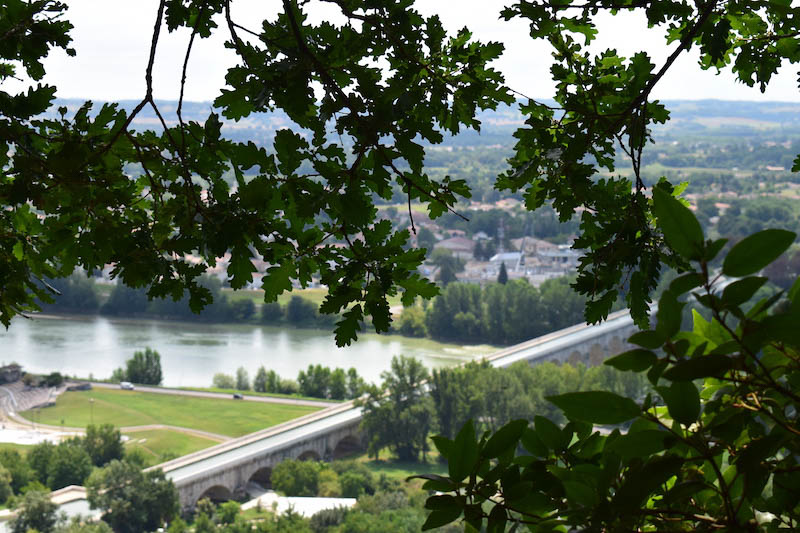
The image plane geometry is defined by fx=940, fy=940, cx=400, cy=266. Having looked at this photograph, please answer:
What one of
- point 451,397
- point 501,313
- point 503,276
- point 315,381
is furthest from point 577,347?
point 503,276

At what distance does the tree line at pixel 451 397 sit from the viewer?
19234mm

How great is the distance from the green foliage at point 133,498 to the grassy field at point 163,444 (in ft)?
7.02

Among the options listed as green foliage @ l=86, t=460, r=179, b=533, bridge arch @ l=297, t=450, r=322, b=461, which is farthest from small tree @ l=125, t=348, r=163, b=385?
green foliage @ l=86, t=460, r=179, b=533

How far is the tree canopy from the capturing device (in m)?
1.07

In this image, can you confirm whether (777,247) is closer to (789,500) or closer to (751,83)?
(789,500)

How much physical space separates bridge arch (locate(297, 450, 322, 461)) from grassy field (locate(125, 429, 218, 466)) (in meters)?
2.15

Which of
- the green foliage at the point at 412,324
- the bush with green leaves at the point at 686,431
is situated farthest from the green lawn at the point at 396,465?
the bush with green leaves at the point at 686,431

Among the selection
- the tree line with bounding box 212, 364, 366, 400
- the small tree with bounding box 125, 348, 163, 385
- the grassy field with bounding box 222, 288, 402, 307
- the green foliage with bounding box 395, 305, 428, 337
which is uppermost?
the grassy field with bounding box 222, 288, 402, 307

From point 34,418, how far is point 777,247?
22021 millimetres

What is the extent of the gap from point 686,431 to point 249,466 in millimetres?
17266

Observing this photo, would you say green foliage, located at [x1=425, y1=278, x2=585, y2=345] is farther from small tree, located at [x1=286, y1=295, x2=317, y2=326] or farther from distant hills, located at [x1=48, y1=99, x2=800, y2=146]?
distant hills, located at [x1=48, y1=99, x2=800, y2=146]

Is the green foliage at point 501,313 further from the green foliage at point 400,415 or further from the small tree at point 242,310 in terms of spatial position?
the green foliage at point 400,415

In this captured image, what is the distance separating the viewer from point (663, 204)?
558 mm

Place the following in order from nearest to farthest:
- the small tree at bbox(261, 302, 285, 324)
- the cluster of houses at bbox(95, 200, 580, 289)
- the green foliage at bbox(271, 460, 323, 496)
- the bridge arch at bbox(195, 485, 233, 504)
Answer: the bridge arch at bbox(195, 485, 233, 504)
the green foliage at bbox(271, 460, 323, 496)
the small tree at bbox(261, 302, 285, 324)
the cluster of houses at bbox(95, 200, 580, 289)
